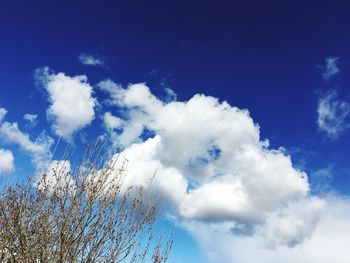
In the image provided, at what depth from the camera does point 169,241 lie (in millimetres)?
17453

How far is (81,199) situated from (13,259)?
2.82m

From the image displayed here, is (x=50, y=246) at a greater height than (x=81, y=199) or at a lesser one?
lesser

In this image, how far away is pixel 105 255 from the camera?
41.0 ft

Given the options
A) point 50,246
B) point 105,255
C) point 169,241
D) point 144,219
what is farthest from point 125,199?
point 169,241

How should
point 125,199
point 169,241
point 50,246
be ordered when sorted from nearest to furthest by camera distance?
point 50,246 → point 125,199 → point 169,241

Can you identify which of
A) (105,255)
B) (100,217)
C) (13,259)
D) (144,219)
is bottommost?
(13,259)

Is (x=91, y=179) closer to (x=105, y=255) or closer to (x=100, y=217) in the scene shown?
(x=100, y=217)

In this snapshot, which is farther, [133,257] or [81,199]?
[133,257]

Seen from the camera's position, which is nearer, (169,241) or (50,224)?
(50,224)

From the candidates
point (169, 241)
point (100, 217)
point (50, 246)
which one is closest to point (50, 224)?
point (50, 246)

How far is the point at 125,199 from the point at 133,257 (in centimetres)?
205

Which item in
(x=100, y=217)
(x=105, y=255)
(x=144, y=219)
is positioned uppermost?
(x=144, y=219)

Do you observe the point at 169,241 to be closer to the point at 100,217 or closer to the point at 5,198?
the point at 100,217

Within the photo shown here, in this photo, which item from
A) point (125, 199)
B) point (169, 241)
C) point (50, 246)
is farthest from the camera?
point (169, 241)
